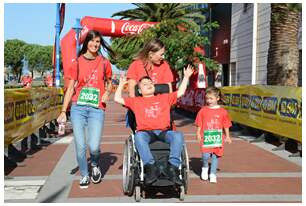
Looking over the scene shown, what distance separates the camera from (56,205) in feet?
15.8

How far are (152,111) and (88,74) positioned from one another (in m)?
1.07

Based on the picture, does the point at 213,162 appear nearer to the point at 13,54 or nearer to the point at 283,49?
the point at 283,49

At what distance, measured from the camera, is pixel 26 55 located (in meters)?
108

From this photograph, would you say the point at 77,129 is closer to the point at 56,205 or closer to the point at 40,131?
the point at 56,205

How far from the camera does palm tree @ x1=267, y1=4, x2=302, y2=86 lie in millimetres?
11625

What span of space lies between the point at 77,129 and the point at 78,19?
14053 mm

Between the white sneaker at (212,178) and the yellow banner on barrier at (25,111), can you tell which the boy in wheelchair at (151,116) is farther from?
the yellow banner on barrier at (25,111)

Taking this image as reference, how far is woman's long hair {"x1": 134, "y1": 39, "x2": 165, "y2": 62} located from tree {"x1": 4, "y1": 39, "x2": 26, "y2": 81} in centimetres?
9992

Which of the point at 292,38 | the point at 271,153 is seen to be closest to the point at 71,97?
the point at 271,153

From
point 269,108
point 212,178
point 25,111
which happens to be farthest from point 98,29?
point 212,178

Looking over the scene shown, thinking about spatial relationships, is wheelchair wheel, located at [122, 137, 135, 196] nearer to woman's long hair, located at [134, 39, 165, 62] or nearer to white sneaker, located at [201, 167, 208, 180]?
woman's long hair, located at [134, 39, 165, 62]

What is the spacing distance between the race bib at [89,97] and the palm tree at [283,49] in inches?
291

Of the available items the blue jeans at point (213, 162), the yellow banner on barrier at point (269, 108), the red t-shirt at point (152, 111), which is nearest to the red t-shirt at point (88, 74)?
the red t-shirt at point (152, 111)

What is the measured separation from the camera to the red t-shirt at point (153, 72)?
18.1 feet
